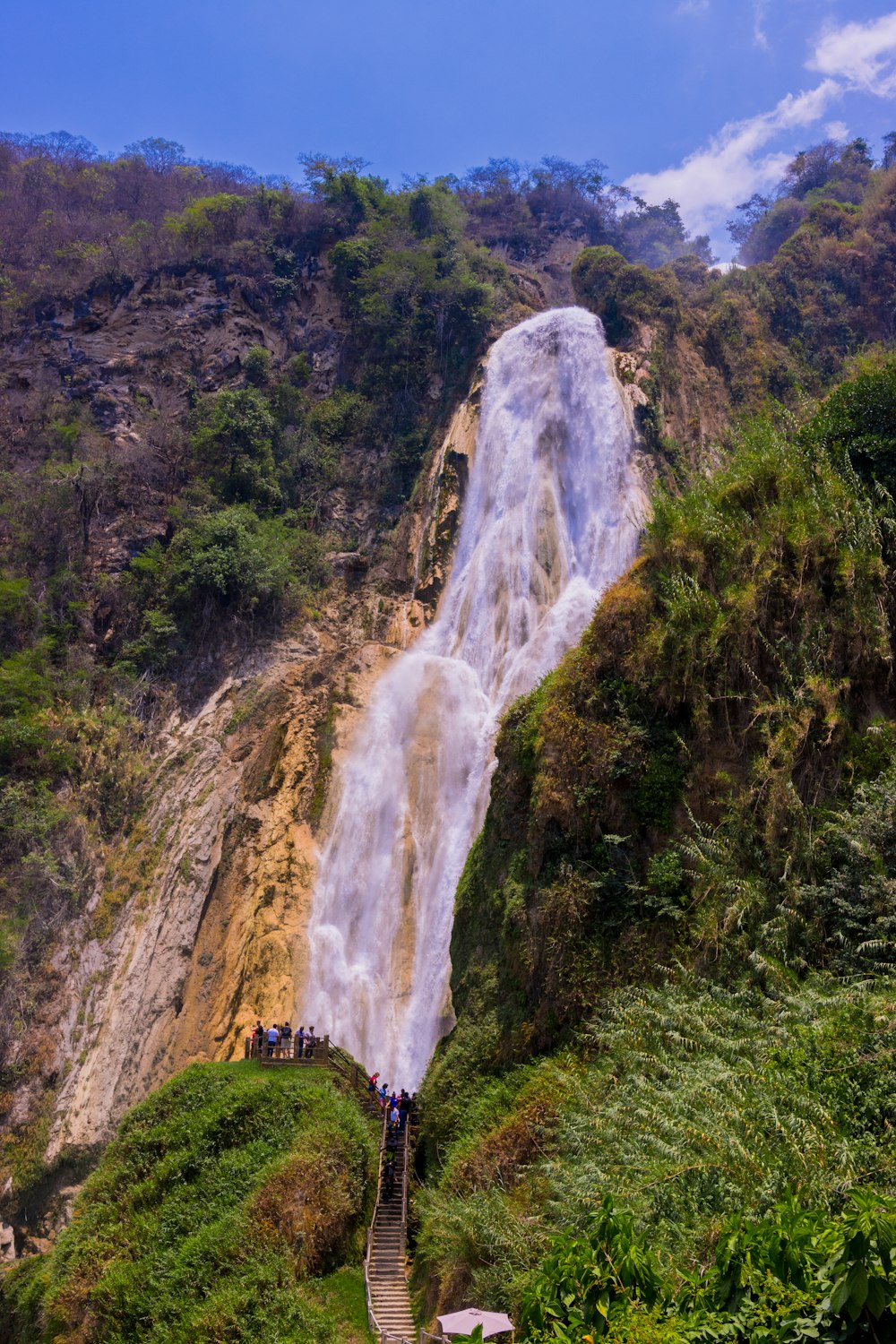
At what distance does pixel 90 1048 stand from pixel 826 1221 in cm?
2373

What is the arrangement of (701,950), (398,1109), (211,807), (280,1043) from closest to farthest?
(701,950) → (398,1109) → (280,1043) → (211,807)

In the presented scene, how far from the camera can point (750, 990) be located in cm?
1034

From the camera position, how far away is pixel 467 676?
95.8ft

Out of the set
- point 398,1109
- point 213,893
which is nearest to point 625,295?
point 213,893

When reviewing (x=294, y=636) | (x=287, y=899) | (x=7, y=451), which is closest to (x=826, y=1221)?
(x=287, y=899)

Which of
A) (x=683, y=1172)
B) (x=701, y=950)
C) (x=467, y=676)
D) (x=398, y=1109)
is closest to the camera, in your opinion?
(x=683, y=1172)

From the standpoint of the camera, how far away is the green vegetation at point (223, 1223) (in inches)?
526

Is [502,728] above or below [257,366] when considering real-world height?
below

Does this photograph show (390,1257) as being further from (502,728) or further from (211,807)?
(211,807)

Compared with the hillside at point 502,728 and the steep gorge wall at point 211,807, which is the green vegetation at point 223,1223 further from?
the steep gorge wall at point 211,807

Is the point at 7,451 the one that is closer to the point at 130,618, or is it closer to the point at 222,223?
the point at 130,618

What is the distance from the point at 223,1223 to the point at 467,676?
1730cm

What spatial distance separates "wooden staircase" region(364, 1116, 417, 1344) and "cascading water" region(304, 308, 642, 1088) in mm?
5284

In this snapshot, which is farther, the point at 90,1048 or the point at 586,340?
the point at 586,340
